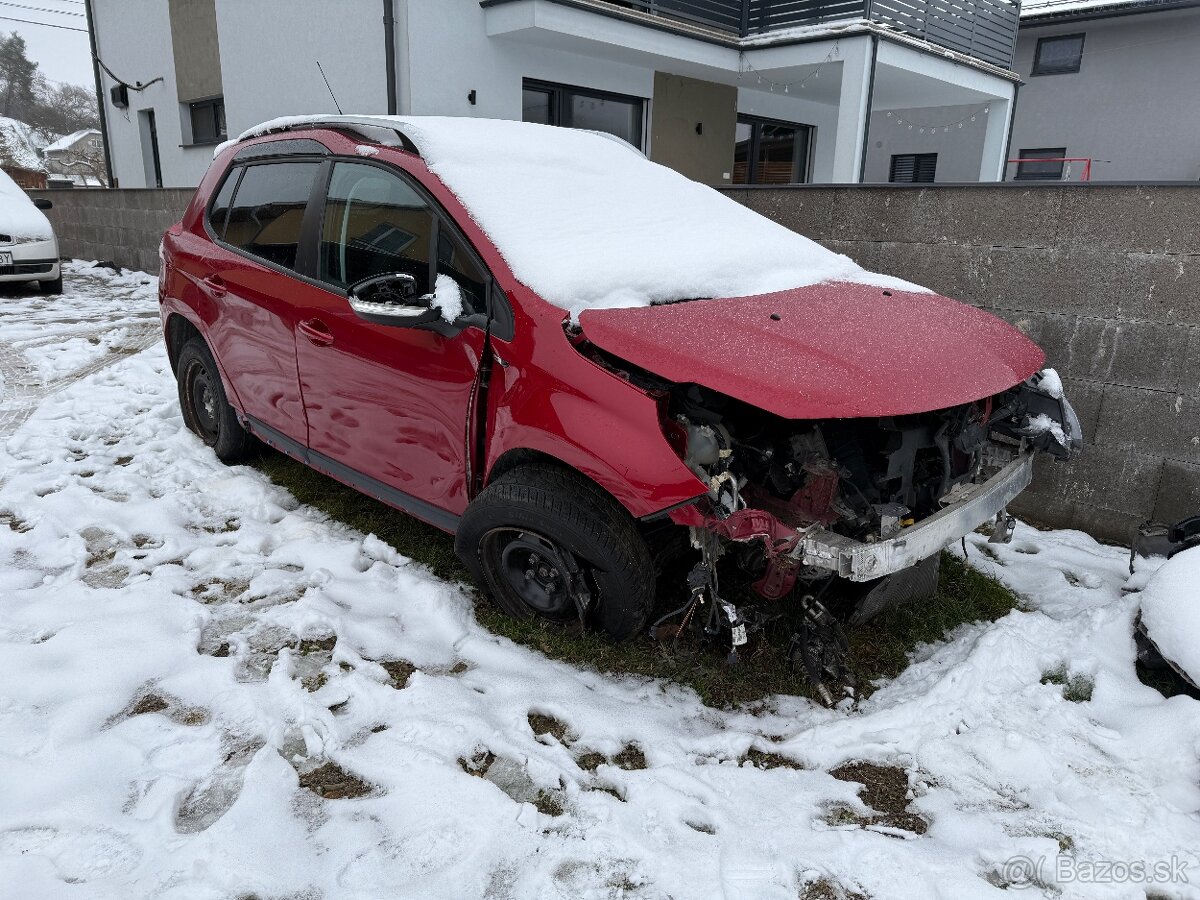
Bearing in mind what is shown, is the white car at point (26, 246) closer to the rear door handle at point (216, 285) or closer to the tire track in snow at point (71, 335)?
the tire track in snow at point (71, 335)

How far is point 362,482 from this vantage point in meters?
3.42

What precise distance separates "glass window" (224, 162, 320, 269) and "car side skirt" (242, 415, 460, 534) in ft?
2.77

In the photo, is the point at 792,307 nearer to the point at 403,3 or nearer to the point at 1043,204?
the point at 1043,204

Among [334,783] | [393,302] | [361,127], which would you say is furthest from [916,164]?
[334,783]

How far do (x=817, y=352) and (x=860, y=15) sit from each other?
894 centimetres

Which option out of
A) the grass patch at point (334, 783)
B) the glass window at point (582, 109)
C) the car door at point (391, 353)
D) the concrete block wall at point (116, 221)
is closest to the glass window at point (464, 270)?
the car door at point (391, 353)

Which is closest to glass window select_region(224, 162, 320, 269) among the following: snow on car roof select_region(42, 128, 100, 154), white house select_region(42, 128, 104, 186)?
white house select_region(42, 128, 104, 186)

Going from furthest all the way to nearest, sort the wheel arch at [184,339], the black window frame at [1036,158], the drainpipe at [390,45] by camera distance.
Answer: the black window frame at [1036,158], the drainpipe at [390,45], the wheel arch at [184,339]

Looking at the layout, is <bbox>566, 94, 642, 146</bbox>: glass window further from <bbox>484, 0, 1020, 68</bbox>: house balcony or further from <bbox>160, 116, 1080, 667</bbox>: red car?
<bbox>160, 116, 1080, 667</bbox>: red car

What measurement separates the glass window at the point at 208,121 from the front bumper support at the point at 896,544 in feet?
40.6

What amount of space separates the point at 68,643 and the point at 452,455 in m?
1.46

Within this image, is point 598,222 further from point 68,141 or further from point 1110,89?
point 68,141

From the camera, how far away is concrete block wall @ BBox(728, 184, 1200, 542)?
150 inches

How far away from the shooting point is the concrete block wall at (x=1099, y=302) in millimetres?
3803
